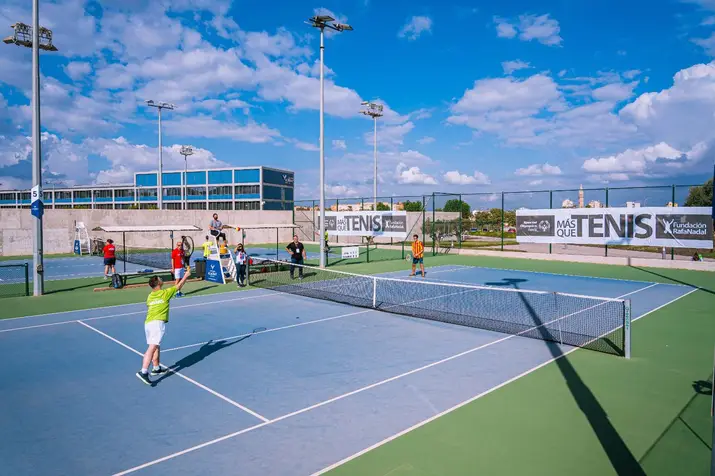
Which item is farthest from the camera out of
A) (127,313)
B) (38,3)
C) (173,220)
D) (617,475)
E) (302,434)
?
(173,220)

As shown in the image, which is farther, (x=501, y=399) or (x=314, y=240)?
(x=314, y=240)

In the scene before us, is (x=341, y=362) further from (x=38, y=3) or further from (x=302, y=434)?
(x=38, y=3)

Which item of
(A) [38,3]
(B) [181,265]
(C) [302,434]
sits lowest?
(C) [302,434]

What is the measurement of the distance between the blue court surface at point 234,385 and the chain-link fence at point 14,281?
4672mm

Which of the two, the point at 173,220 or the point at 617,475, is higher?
the point at 173,220

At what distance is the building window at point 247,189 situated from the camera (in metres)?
94.1

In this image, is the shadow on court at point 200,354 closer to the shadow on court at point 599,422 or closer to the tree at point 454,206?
the shadow on court at point 599,422

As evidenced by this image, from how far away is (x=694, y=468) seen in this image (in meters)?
5.25

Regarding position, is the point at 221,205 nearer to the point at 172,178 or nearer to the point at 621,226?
the point at 172,178

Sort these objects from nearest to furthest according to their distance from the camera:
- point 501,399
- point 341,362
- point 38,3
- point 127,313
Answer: point 501,399, point 341,362, point 127,313, point 38,3

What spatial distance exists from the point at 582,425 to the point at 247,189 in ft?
305

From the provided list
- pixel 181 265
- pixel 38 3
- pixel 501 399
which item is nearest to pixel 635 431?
pixel 501 399

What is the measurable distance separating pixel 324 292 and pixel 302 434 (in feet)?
36.2

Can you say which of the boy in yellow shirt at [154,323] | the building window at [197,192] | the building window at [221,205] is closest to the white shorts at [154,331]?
the boy in yellow shirt at [154,323]
